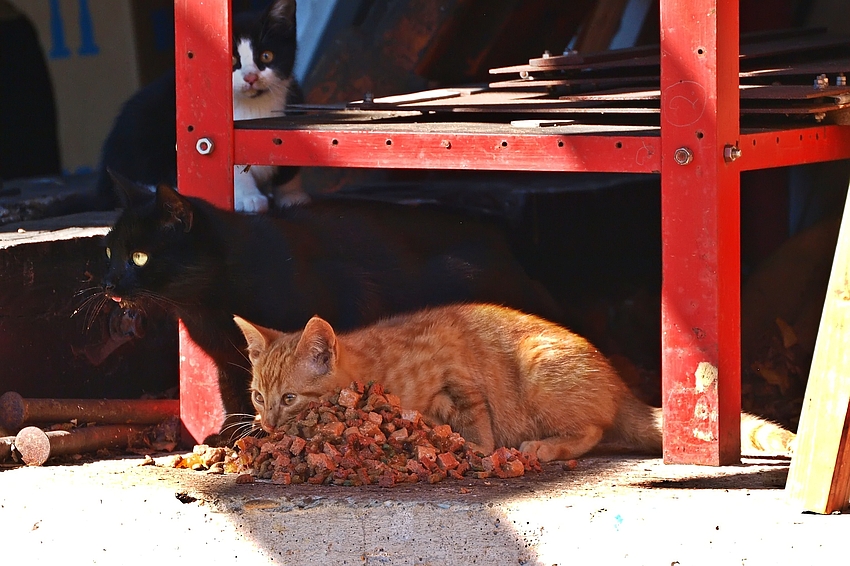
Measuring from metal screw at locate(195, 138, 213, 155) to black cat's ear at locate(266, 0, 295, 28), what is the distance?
1.83m

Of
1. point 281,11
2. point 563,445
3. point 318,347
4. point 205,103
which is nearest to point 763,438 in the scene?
point 563,445

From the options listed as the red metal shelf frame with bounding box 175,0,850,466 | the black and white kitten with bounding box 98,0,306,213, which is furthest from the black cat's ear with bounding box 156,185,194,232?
the black and white kitten with bounding box 98,0,306,213

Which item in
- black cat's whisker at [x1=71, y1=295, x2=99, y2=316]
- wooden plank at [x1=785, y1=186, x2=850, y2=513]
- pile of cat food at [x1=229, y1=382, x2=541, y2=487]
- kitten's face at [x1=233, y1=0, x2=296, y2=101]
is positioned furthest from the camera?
kitten's face at [x1=233, y1=0, x2=296, y2=101]

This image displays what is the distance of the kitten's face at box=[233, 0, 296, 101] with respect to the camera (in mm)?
6133

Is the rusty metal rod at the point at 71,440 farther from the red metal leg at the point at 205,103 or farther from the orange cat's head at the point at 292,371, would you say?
the orange cat's head at the point at 292,371

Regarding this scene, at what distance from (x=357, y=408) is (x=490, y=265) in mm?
1893

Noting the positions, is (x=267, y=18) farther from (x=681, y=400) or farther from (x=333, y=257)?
(x=681, y=400)

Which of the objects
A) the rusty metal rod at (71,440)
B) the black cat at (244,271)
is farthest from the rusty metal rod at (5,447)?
the black cat at (244,271)

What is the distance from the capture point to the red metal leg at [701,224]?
13.0 ft

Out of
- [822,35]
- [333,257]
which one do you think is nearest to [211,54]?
[333,257]

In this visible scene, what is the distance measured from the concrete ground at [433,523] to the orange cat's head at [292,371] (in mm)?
344

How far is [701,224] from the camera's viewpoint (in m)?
4.01

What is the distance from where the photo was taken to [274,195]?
6.29 m

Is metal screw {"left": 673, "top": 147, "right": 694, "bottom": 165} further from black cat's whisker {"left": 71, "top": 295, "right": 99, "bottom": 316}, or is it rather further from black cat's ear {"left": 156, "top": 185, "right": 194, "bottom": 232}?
black cat's whisker {"left": 71, "top": 295, "right": 99, "bottom": 316}
